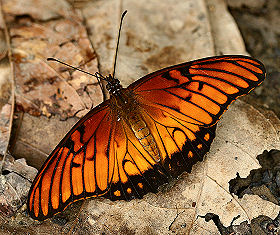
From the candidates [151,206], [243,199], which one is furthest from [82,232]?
[243,199]

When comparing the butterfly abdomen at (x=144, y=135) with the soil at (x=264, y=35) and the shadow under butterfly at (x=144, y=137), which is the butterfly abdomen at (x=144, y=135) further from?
the soil at (x=264, y=35)

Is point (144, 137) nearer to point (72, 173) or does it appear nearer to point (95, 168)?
point (95, 168)

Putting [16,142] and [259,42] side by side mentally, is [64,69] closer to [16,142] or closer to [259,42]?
[16,142]

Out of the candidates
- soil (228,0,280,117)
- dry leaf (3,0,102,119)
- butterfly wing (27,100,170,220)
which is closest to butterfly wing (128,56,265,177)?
butterfly wing (27,100,170,220)

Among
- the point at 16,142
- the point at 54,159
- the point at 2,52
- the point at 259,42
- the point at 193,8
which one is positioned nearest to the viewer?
the point at 54,159

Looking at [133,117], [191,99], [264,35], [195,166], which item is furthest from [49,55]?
[264,35]

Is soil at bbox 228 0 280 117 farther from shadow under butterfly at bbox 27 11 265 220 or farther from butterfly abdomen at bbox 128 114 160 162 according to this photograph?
butterfly abdomen at bbox 128 114 160 162
